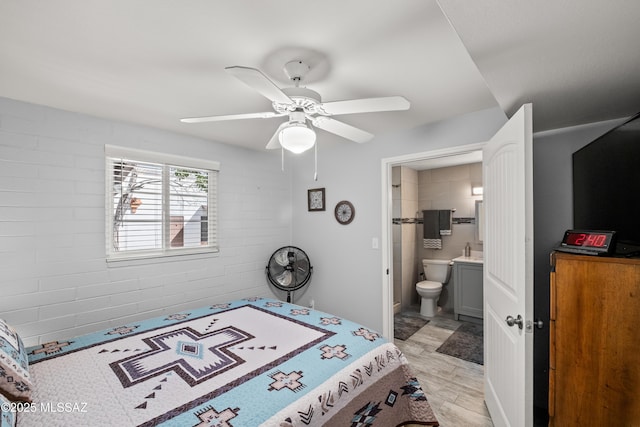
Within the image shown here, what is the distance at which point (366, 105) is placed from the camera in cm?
154

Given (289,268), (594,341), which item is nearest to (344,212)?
(289,268)

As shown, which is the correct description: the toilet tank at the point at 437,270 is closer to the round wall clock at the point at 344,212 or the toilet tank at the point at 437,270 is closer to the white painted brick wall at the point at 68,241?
the round wall clock at the point at 344,212

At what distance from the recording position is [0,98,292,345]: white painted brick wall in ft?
6.60

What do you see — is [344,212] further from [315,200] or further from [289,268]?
[289,268]

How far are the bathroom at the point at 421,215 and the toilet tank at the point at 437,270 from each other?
0.44ft

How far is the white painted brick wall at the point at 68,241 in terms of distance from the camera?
6.60ft

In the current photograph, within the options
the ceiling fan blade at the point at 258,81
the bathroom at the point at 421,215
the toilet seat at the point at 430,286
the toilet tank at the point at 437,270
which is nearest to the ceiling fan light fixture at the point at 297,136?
the ceiling fan blade at the point at 258,81

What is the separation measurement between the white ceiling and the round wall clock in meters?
1.34

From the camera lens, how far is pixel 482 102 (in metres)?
2.12

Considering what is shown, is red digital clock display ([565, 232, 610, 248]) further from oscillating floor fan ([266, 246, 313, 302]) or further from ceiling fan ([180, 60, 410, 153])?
oscillating floor fan ([266, 246, 313, 302])

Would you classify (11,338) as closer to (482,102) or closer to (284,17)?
(284,17)

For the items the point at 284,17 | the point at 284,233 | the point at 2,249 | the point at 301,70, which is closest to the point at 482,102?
the point at 301,70

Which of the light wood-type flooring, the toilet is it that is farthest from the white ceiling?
the toilet

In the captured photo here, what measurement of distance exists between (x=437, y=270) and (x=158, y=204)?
3.67 metres
